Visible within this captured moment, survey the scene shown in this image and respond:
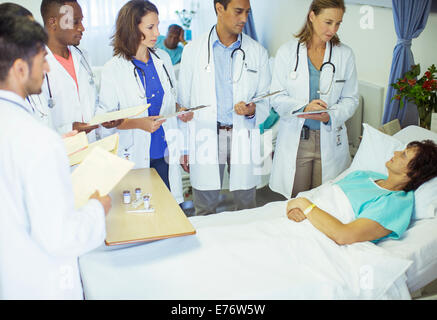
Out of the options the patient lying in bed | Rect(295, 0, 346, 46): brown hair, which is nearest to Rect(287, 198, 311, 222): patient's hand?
the patient lying in bed

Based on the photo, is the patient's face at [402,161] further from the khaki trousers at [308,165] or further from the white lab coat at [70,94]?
the white lab coat at [70,94]

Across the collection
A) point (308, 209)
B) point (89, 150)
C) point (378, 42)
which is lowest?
point (308, 209)

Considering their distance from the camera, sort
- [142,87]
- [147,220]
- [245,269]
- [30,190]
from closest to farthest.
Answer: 1. [30,190]
2. [245,269]
3. [147,220]
4. [142,87]

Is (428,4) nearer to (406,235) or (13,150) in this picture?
(406,235)

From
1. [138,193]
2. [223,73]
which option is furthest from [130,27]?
[138,193]

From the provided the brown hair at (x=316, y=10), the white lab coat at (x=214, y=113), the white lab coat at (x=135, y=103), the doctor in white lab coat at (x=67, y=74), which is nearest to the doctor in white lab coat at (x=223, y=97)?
the white lab coat at (x=214, y=113)

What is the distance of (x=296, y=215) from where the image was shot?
1.86 meters

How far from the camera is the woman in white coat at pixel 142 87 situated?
90.4 inches

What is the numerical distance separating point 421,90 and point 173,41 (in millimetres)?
3078

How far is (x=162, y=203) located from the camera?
1.81m

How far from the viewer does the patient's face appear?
1.85 m

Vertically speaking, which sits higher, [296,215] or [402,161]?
[402,161]

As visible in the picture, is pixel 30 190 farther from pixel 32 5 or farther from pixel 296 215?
pixel 32 5

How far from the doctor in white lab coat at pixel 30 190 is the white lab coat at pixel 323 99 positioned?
1509 millimetres
